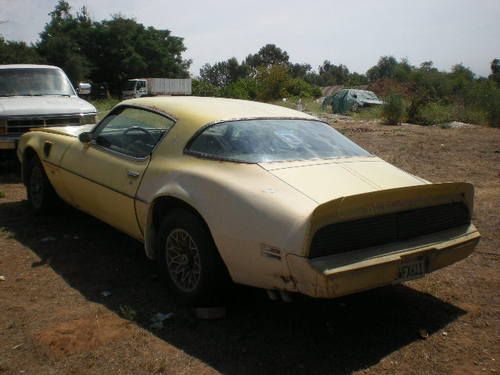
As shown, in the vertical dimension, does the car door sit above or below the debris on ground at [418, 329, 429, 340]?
above

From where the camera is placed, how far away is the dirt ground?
3.16 metres

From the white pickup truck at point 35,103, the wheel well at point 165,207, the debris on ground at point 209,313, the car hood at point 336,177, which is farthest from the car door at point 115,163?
the white pickup truck at point 35,103

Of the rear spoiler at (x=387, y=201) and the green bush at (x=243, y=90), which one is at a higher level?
the green bush at (x=243, y=90)

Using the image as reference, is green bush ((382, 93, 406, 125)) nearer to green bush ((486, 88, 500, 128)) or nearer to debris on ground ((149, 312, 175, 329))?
green bush ((486, 88, 500, 128))

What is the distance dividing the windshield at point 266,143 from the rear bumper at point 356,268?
96cm

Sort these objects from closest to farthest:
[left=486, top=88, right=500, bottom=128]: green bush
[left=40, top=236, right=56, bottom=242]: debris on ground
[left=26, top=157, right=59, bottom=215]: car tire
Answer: [left=40, top=236, right=56, bottom=242]: debris on ground → [left=26, top=157, right=59, bottom=215]: car tire → [left=486, top=88, right=500, bottom=128]: green bush

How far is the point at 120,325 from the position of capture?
361 centimetres

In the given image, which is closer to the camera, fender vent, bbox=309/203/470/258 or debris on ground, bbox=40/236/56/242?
fender vent, bbox=309/203/470/258

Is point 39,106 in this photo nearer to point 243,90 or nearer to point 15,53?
point 15,53

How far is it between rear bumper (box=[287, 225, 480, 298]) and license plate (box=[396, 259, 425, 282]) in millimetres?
24

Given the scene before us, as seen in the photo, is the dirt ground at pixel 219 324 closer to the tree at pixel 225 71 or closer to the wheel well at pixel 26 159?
the wheel well at pixel 26 159

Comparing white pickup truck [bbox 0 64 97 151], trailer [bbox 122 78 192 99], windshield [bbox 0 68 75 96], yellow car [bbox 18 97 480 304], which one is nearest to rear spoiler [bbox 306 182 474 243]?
yellow car [bbox 18 97 480 304]

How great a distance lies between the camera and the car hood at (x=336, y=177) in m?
3.37

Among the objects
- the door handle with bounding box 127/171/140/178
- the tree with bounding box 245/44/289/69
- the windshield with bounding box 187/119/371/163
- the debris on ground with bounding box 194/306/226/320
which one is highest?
the tree with bounding box 245/44/289/69
